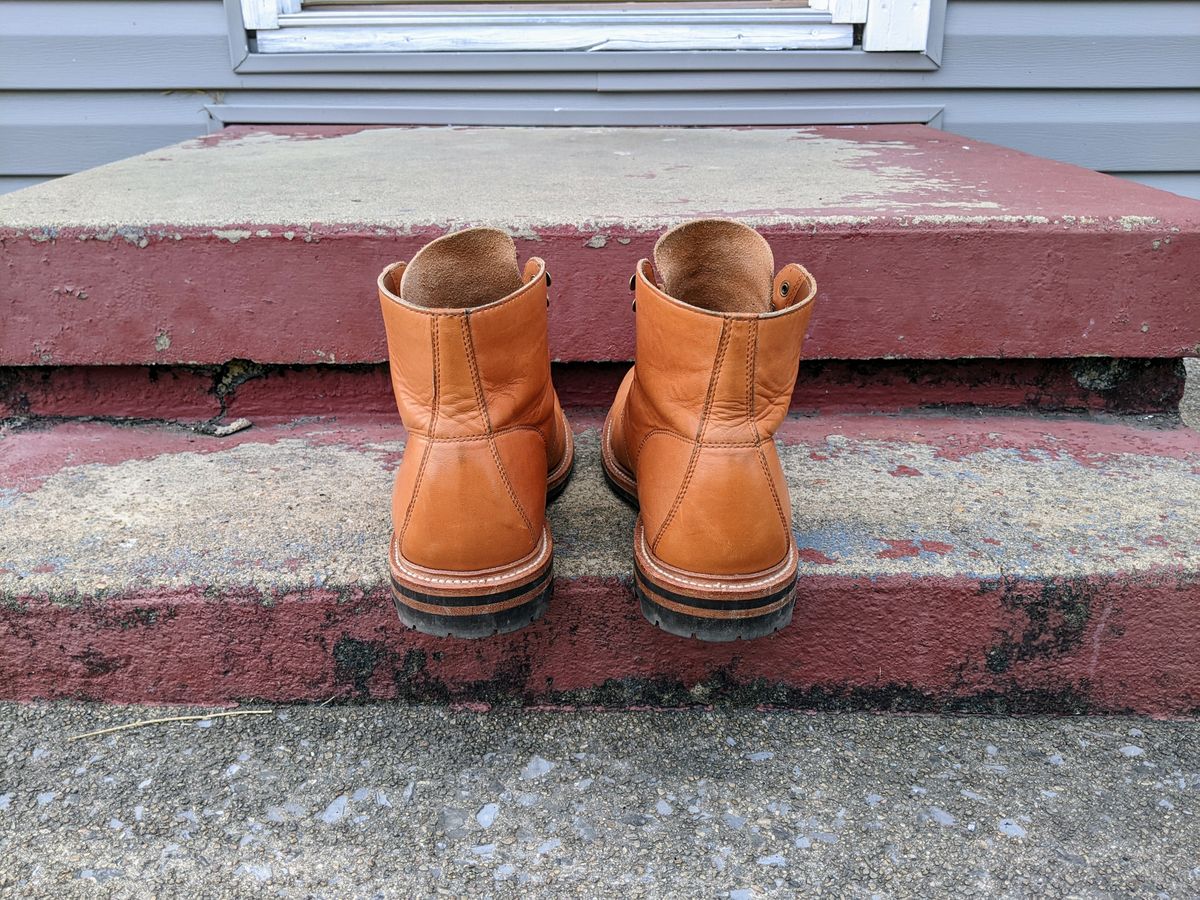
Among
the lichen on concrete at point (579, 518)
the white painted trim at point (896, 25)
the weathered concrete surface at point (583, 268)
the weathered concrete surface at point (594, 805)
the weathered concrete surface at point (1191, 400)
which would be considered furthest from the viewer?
the white painted trim at point (896, 25)

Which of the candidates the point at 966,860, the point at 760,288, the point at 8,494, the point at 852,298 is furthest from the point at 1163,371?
the point at 8,494

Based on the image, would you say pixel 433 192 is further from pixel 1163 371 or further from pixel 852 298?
pixel 1163 371

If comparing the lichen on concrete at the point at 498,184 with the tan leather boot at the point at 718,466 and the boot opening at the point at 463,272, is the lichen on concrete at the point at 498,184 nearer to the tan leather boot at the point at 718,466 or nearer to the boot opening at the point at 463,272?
the boot opening at the point at 463,272

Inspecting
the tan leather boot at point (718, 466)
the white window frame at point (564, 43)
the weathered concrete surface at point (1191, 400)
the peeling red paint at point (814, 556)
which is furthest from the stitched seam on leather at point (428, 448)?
the white window frame at point (564, 43)

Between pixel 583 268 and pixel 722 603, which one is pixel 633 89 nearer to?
pixel 583 268

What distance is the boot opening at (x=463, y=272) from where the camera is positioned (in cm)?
116

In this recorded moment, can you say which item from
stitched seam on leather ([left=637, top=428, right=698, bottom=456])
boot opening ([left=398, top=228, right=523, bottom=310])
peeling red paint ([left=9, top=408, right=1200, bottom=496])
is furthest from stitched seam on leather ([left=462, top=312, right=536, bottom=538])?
peeling red paint ([left=9, top=408, right=1200, bottom=496])

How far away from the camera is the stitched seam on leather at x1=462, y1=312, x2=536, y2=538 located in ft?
3.49

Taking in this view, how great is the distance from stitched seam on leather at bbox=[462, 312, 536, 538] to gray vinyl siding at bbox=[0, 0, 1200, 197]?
2.09m

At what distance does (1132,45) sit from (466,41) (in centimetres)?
215

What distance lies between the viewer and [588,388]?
5.82 ft

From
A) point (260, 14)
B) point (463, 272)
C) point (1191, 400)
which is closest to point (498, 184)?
point (463, 272)

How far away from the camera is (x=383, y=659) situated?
1.29 metres

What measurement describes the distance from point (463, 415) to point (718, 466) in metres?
0.34
